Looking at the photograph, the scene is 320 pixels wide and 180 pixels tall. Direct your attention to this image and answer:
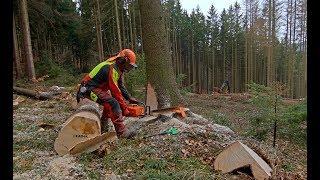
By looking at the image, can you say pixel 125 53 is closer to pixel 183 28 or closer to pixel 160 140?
pixel 160 140

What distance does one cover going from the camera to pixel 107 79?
611 centimetres

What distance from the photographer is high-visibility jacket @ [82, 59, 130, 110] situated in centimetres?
596

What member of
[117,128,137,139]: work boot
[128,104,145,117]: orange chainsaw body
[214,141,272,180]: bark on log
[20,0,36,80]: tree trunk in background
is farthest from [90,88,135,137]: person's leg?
[20,0,36,80]: tree trunk in background

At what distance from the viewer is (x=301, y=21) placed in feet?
120

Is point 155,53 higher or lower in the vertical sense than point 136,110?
higher

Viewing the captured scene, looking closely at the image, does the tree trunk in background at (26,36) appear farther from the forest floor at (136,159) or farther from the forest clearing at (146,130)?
the forest floor at (136,159)

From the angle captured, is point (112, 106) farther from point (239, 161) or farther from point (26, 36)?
point (26, 36)

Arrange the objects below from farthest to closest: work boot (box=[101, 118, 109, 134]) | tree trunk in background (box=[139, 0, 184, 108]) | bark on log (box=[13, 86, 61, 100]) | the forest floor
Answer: bark on log (box=[13, 86, 61, 100]), tree trunk in background (box=[139, 0, 184, 108]), work boot (box=[101, 118, 109, 134]), the forest floor

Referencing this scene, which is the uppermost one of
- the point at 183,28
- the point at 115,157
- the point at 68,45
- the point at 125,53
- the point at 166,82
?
the point at 183,28

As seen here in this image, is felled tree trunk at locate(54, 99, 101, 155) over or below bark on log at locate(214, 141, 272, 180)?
over

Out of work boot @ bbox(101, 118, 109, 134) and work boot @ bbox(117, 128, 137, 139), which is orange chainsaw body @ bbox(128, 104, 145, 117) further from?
work boot @ bbox(101, 118, 109, 134)

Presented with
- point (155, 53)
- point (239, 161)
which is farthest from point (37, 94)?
point (239, 161)
